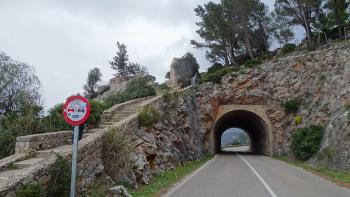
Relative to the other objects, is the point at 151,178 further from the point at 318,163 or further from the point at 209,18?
the point at 209,18

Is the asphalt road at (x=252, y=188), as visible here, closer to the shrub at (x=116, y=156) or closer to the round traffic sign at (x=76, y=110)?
the shrub at (x=116, y=156)

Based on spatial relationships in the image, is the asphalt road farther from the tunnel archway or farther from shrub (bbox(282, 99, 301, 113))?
the tunnel archway

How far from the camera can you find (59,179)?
25.3 feet

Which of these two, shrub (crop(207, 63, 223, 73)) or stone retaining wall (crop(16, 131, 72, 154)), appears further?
shrub (crop(207, 63, 223, 73))

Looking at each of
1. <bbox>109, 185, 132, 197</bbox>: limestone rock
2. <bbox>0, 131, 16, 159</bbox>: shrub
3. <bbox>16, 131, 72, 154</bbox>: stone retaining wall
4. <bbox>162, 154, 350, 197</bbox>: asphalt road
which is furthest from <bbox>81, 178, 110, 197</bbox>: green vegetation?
<bbox>0, 131, 16, 159</bbox>: shrub

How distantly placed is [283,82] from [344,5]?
46.1ft

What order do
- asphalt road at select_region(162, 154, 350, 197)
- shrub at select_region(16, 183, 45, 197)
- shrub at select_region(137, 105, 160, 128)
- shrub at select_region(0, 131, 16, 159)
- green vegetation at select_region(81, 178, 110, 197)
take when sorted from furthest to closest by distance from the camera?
shrub at select_region(137, 105, 160, 128)
shrub at select_region(0, 131, 16, 159)
asphalt road at select_region(162, 154, 350, 197)
green vegetation at select_region(81, 178, 110, 197)
shrub at select_region(16, 183, 45, 197)

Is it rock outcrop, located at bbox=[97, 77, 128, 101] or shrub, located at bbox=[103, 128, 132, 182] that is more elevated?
rock outcrop, located at bbox=[97, 77, 128, 101]

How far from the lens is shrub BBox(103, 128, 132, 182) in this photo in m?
10.9

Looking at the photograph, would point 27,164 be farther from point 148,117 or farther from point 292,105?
point 292,105

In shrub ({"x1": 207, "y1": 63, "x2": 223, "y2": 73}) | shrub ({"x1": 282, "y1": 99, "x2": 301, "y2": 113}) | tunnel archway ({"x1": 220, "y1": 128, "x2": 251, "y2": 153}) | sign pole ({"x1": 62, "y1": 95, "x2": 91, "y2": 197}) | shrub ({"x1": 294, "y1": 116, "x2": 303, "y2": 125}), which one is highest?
shrub ({"x1": 207, "y1": 63, "x2": 223, "y2": 73})

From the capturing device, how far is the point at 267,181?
13.5m

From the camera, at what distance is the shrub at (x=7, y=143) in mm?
11000

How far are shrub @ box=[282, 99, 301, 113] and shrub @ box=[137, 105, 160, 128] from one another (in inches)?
663
